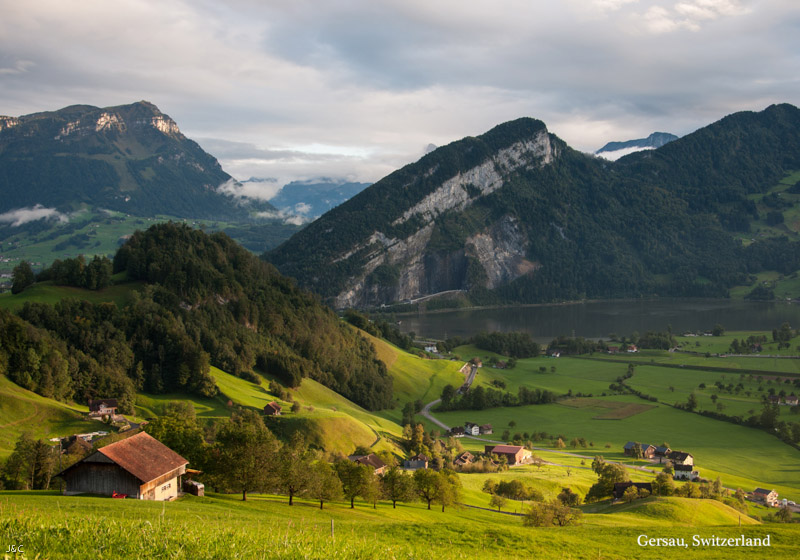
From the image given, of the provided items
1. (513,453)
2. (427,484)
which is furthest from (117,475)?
(513,453)

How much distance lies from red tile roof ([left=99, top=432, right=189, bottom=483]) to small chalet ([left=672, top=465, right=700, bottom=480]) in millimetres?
57925

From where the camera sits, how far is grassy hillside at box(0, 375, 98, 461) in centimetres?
4888

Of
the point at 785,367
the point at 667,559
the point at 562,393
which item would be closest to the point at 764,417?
the point at 562,393

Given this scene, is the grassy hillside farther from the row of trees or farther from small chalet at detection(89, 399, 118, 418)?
the row of trees

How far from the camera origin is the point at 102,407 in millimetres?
58000

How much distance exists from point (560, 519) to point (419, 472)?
10197 millimetres

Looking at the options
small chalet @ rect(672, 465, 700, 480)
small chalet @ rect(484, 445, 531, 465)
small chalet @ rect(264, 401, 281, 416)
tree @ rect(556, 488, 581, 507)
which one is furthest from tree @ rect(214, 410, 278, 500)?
small chalet @ rect(672, 465, 700, 480)

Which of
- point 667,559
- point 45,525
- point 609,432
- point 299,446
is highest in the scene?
point 45,525

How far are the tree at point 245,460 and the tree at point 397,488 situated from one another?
1085cm

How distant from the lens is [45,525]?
1348 centimetres

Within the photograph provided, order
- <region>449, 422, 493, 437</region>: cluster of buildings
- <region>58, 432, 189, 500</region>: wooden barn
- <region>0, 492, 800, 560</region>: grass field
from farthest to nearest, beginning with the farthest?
<region>449, 422, 493, 437</region>: cluster of buildings
<region>58, 432, 189, 500</region>: wooden barn
<region>0, 492, 800, 560</region>: grass field

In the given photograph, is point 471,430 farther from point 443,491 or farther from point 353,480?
point 353,480

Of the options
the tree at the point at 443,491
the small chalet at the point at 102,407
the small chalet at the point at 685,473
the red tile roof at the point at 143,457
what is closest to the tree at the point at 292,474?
the red tile roof at the point at 143,457

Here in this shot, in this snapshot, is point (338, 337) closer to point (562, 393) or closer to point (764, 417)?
point (562, 393)
